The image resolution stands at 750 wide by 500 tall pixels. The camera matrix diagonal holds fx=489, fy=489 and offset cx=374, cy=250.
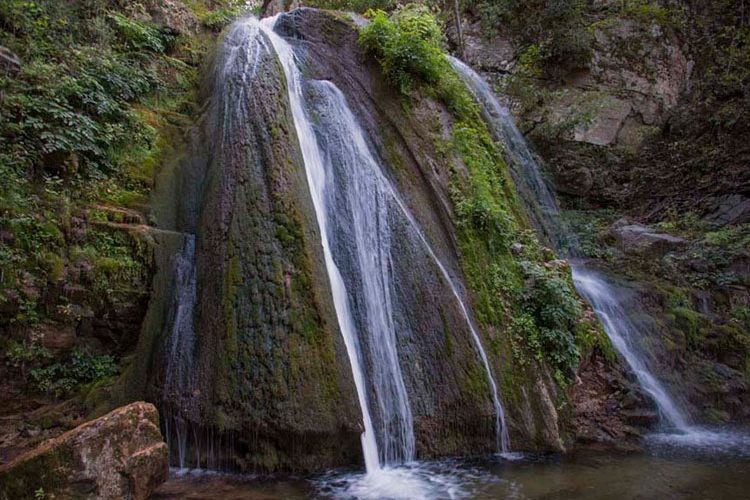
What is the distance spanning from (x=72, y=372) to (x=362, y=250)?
400 centimetres

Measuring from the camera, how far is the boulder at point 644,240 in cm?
1174

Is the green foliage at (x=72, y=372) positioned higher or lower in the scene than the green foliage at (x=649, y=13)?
lower

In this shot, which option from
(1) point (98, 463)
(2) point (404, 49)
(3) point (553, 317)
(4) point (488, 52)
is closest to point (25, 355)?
(1) point (98, 463)

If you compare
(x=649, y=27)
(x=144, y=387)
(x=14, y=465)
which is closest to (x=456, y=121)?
(x=144, y=387)

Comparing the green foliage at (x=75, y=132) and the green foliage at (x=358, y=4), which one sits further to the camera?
the green foliage at (x=358, y=4)

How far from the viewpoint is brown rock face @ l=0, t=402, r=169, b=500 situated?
13.6ft

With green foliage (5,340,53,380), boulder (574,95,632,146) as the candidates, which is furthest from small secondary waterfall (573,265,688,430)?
green foliage (5,340,53,380)

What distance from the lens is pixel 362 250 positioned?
721 centimetres

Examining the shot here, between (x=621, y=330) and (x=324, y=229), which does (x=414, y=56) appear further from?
(x=621, y=330)

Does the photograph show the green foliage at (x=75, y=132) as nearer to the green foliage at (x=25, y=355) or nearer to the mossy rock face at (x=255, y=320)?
the green foliage at (x=25, y=355)

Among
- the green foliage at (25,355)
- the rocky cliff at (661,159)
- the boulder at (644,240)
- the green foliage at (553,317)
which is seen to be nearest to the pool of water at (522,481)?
the green foliage at (553,317)

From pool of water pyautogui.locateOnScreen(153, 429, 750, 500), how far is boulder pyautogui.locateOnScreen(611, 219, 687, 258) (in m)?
6.46

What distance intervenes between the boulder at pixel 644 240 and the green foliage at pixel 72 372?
11.4 metres

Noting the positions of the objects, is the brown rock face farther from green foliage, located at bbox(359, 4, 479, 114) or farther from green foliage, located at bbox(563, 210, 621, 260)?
green foliage, located at bbox(563, 210, 621, 260)
